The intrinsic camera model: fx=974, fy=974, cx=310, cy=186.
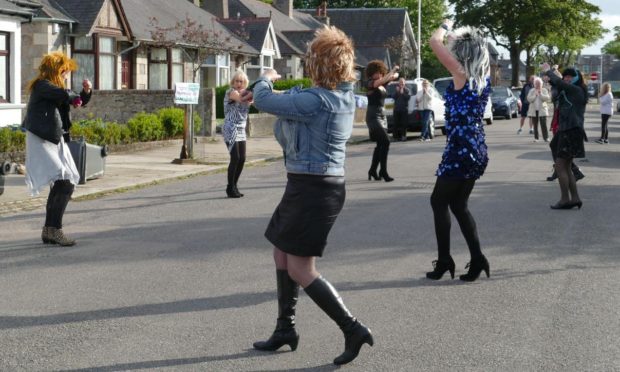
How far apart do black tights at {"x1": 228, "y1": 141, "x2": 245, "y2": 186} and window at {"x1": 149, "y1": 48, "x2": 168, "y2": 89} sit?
81.8 ft

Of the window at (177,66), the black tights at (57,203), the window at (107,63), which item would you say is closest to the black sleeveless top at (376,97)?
the black tights at (57,203)

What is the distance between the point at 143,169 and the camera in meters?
17.6

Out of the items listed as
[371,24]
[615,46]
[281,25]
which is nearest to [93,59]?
[281,25]

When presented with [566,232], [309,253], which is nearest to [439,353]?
[309,253]

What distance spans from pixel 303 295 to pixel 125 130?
15417 mm

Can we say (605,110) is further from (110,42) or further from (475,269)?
(475,269)

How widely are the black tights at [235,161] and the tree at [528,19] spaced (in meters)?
65.0

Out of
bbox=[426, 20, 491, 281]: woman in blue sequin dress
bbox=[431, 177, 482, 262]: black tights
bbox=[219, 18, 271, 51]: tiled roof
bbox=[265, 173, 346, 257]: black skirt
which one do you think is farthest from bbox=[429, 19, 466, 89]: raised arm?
bbox=[219, 18, 271, 51]: tiled roof

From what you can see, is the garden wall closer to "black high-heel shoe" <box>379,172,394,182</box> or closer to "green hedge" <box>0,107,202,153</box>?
"green hedge" <box>0,107,202,153</box>

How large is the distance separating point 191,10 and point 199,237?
35.8 metres

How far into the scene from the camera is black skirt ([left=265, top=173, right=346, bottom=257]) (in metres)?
5.28

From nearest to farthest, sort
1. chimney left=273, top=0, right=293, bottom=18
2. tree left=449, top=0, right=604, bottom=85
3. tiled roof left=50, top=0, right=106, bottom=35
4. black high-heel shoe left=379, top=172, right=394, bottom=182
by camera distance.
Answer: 1. black high-heel shoe left=379, top=172, right=394, bottom=182
2. tiled roof left=50, top=0, right=106, bottom=35
3. chimney left=273, top=0, right=293, bottom=18
4. tree left=449, top=0, right=604, bottom=85

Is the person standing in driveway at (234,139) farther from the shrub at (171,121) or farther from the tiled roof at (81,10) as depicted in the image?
the tiled roof at (81,10)

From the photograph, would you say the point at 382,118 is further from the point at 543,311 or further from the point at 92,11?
the point at 92,11
